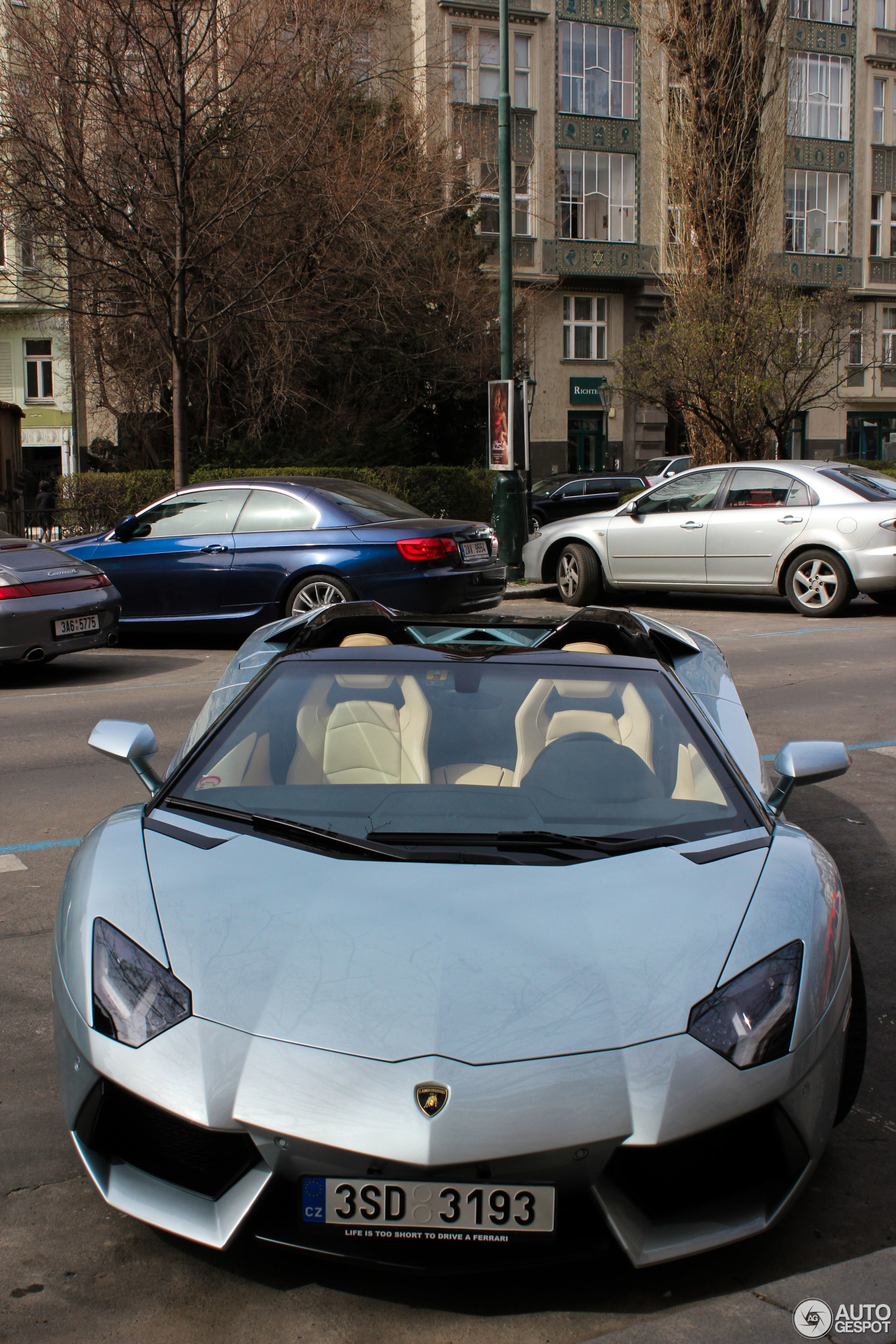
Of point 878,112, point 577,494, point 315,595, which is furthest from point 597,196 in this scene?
point 315,595

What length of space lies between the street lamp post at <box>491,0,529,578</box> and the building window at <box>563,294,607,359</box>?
2457 centimetres

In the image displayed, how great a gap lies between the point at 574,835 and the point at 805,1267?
41.7 inches

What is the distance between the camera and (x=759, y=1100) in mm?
2277

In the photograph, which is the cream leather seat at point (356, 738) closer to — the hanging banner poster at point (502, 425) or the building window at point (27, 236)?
the hanging banner poster at point (502, 425)

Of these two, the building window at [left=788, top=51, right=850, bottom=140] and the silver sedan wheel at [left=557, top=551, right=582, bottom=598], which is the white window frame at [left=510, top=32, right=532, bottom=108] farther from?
the silver sedan wheel at [left=557, top=551, right=582, bottom=598]

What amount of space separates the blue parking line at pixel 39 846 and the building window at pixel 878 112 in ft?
158

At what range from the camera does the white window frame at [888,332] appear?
4700cm

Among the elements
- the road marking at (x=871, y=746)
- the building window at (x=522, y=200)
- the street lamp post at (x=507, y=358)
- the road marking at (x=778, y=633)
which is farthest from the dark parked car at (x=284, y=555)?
the building window at (x=522, y=200)

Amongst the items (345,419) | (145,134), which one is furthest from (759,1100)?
(345,419)

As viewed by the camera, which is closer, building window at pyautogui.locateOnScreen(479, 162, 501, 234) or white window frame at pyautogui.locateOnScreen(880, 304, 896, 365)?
building window at pyautogui.locateOnScreen(479, 162, 501, 234)

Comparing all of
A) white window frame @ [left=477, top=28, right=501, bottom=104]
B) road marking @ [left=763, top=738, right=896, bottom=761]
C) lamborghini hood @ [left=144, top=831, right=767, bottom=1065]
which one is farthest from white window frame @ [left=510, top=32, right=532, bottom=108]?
lamborghini hood @ [left=144, top=831, right=767, bottom=1065]

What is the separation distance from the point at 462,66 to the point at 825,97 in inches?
613

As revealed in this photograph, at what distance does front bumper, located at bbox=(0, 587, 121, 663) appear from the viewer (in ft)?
32.0

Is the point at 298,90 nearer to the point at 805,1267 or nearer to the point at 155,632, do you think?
the point at 155,632
